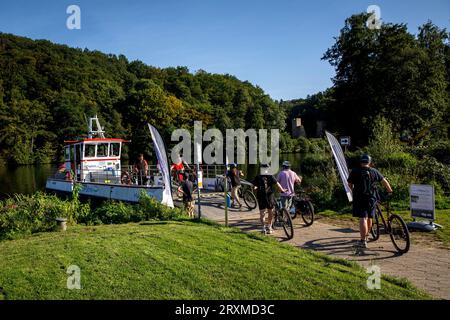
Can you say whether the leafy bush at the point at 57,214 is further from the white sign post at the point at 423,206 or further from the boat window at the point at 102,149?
the boat window at the point at 102,149

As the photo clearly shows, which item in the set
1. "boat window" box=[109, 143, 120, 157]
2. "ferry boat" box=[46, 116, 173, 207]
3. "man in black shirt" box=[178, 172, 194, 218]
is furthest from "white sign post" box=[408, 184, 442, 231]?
"boat window" box=[109, 143, 120, 157]

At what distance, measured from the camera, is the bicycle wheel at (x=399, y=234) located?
7.04 meters

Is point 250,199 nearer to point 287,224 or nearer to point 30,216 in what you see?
point 287,224

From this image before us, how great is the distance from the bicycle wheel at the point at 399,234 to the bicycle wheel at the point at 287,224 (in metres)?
2.10

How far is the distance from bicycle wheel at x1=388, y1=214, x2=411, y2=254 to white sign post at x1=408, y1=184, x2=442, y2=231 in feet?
6.25

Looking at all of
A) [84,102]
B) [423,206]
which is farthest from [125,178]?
[84,102]

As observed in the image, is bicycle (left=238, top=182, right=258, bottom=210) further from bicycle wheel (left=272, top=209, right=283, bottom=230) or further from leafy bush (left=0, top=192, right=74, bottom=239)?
leafy bush (left=0, top=192, right=74, bottom=239)

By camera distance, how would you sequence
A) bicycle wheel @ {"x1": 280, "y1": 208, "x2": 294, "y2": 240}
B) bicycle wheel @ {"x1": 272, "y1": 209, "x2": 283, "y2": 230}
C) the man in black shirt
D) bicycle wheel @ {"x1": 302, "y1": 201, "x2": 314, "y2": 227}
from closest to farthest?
bicycle wheel @ {"x1": 280, "y1": 208, "x2": 294, "y2": 240} → bicycle wheel @ {"x1": 272, "y1": 209, "x2": 283, "y2": 230} → bicycle wheel @ {"x1": 302, "y1": 201, "x2": 314, "y2": 227} → the man in black shirt

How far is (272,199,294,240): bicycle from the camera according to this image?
8.51 metres

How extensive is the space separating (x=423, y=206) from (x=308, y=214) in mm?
2851

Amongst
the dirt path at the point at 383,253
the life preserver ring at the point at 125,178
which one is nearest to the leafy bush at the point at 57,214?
the dirt path at the point at 383,253
